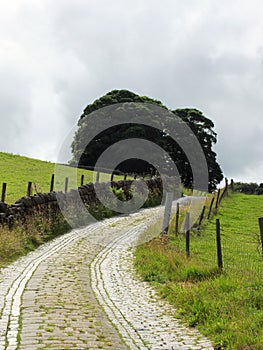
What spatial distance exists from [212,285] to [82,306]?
295cm

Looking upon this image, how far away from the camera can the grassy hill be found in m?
30.1

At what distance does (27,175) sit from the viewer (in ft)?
127

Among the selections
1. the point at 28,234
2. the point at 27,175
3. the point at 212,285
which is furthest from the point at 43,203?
the point at 27,175

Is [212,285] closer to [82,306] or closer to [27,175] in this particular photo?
[82,306]

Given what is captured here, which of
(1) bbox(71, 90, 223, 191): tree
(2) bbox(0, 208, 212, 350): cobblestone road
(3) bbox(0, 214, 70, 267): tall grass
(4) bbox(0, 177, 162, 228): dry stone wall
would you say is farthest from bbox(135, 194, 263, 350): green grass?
(1) bbox(71, 90, 223, 191): tree

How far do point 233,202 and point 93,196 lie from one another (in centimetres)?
1865

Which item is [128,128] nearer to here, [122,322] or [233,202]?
[233,202]

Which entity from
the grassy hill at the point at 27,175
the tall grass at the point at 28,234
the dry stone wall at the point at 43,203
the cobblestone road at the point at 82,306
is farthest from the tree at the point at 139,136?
the cobblestone road at the point at 82,306

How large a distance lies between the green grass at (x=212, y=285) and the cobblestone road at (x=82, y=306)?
364 millimetres

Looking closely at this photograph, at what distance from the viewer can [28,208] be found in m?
19.4

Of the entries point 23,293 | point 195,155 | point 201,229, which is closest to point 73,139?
point 195,155

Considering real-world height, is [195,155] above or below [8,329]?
above

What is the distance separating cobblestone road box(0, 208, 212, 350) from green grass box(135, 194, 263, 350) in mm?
364

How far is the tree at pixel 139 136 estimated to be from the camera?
156 ft
